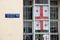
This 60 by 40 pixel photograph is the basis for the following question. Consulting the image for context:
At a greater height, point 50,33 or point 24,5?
point 24,5

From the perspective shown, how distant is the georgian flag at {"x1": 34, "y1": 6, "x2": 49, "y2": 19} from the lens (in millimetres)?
A: 7199

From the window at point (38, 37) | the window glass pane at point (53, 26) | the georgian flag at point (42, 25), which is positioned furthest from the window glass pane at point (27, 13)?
the window glass pane at point (53, 26)

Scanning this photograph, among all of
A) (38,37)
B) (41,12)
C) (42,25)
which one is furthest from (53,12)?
(38,37)

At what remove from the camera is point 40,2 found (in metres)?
7.25

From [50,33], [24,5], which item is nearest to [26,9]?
[24,5]

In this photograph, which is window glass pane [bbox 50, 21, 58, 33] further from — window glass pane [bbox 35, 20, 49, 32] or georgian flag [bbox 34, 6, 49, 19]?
georgian flag [bbox 34, 6, 49, 19]
